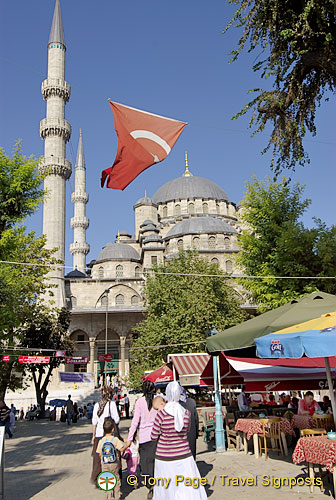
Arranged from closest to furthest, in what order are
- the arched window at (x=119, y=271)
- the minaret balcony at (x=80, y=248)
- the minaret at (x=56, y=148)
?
the minaret at (x=56, y=148) < the arched window at (x=119, y=271) < the minaret balcony at (x=80, y=248)

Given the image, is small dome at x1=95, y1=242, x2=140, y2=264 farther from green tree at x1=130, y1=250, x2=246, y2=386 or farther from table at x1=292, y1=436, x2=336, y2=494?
table at x1=292, y1=436, x2=336, y2=494

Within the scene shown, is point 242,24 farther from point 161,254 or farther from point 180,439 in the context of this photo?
point 161,254

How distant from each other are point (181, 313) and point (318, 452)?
725 inches

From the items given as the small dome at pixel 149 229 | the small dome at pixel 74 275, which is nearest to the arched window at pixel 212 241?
the small dome at pixel 149 229

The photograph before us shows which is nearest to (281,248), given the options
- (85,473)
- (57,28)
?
(85,473)

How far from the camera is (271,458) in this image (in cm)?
756

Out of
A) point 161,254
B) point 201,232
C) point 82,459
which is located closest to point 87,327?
point 161,254

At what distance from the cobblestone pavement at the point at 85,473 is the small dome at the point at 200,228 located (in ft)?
128

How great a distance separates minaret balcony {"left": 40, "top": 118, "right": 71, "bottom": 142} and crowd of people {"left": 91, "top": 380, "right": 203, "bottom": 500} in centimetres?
3485

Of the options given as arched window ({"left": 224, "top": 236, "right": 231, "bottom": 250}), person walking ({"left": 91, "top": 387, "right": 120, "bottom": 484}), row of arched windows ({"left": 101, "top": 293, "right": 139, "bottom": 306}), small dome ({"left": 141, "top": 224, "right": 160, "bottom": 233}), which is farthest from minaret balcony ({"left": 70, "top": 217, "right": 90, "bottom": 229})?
person walking ({"left": 91, "top": 387, "right": 120, "bottom": 484})

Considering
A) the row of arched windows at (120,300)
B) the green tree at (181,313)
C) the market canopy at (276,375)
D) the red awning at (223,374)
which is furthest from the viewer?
the row of arched windows at (120,300)

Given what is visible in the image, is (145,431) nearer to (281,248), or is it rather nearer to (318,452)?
(318,452)

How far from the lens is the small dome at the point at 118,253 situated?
5062 centimetres

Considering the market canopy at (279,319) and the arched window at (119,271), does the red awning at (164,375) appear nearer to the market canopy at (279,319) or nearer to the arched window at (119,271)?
the market canopy at (279,319)
